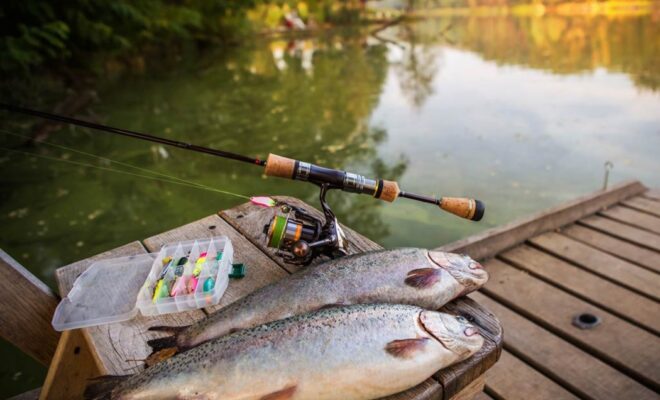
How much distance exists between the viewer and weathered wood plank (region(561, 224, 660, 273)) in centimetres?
338

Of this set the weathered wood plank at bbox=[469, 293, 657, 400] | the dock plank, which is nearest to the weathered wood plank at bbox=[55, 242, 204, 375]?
the weathered wood plank at bbox=[469, 293, 657, 400]

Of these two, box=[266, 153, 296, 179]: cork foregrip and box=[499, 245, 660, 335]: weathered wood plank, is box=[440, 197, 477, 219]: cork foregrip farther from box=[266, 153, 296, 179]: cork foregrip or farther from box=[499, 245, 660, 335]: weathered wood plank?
box=[499, 245, 660, 335]: weathered wood plank

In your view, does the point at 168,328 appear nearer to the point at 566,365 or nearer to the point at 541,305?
the point at 566,365

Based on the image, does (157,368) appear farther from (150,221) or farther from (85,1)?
(85,1)

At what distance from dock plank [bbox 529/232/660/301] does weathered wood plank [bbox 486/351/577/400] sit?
1153 millimetres

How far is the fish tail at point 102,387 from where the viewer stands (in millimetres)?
1208

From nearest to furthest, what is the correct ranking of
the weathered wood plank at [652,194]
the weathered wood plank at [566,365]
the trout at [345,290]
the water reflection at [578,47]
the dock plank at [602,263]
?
the trout at [345,290], the weathered wood plank at [566,365], the dock plank at [602,263], the weathered wood plank at [652,194], the water reflection at [578,47]

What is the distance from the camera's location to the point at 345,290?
1.56 metres

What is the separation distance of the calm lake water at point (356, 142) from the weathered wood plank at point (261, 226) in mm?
2207

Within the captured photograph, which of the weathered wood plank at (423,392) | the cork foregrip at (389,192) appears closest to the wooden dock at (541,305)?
the weathered wood plank at (423,392)

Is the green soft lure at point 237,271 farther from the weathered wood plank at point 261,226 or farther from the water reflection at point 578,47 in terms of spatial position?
the water reflection at point 578,47

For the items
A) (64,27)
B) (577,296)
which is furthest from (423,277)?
(64,27)

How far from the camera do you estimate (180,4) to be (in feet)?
63.0

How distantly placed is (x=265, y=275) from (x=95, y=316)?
61 centimetres
